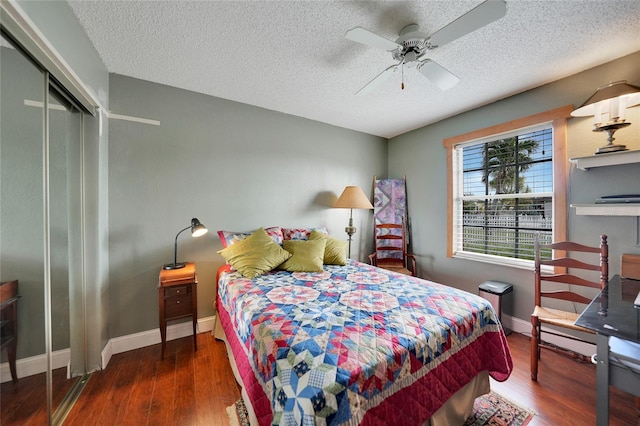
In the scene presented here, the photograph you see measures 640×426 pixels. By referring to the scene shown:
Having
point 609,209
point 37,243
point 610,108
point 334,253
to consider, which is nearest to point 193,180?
point 37,243

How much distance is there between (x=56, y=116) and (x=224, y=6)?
1286 millimetres

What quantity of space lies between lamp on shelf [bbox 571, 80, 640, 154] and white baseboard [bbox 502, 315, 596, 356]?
1695 millimetres

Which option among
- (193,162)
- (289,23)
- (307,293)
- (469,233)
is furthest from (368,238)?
(289,23)

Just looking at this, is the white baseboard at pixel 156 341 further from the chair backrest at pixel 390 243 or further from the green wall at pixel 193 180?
the chair backrest at pixel 390 243

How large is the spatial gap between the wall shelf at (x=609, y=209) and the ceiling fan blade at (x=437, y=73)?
1531 mm

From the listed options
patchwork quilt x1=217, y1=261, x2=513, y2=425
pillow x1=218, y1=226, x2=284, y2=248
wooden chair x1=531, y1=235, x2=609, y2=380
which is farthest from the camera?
pillow x1=218, y1=226, x2=284, y2=248

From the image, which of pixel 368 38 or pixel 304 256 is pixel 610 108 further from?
pixel 304 256

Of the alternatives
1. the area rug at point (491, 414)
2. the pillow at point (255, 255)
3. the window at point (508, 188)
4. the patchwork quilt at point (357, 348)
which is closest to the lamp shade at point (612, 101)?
the window at point (508, 188)

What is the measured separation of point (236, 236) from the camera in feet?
8.31

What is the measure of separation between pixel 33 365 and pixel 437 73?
3.06m

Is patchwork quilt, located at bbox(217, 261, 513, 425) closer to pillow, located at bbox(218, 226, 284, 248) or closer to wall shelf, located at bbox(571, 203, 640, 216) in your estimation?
pillow, located at bbox(218, 226, 284, 248)

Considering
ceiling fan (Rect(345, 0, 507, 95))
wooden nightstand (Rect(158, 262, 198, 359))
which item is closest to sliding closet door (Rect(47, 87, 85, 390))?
wooden nightstand (Rect(158, 262, 198, 359))

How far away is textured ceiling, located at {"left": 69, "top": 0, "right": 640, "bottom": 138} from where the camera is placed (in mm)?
1495

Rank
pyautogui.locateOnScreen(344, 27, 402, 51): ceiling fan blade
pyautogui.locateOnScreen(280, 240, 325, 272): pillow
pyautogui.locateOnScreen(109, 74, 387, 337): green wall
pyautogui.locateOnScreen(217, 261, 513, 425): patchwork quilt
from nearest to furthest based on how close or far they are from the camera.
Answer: pyautogui.locateOnScreen(217, 261, 513, 425): patchwork quilt → pyautogui.locateOnScreen(344, 27, 402, 51): ceiling fan blade → pyautogui.locateOnScreen(109, 74, 387, 337): green wall → pyautogui.locateOnScreen(280, 240, 325, 272): pillow
